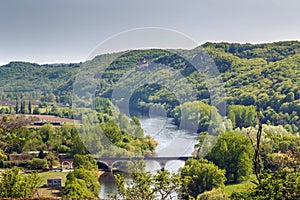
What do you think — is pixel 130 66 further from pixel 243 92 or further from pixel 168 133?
pixel 168 133

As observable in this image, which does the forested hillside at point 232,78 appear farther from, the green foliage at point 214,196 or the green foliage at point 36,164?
the green foliage at point 214,196

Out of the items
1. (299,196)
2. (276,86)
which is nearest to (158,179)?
(299,196)

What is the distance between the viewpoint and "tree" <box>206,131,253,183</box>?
63.2 feet

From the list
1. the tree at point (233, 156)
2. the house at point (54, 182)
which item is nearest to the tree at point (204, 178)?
the tree at point (233, 156)

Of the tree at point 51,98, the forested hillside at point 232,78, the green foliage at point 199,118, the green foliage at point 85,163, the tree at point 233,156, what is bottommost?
the green foliage at point 85,163

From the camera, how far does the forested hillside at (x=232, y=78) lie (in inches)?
1308

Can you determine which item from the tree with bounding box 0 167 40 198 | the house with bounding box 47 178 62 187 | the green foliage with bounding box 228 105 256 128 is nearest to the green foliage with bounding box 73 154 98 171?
the house with bounding box 47 178 62 187

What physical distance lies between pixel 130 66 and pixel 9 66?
52704 millimetres

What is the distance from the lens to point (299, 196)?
533 centimetres

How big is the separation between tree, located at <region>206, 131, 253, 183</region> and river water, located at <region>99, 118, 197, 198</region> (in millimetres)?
2474

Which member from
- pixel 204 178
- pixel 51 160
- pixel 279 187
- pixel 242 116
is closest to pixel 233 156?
pixel 204 178

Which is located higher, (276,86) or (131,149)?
(276,86)

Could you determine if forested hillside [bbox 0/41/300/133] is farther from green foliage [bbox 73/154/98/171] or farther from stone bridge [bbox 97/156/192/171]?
green foliage [bbox 73/154/98/171]

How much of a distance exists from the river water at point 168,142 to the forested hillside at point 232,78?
3584mm
